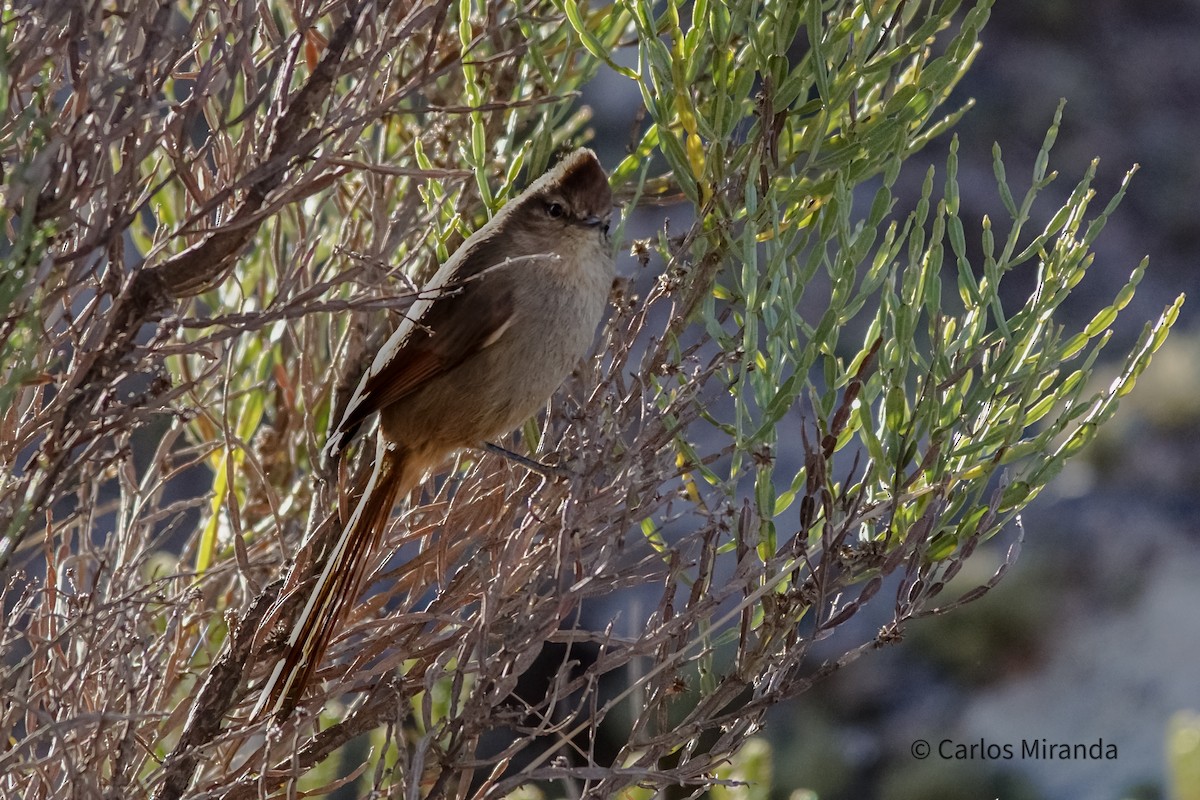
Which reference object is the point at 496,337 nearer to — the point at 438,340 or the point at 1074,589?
the point at 438,340

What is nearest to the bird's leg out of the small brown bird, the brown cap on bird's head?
the small brown bird

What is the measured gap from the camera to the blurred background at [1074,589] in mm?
6168

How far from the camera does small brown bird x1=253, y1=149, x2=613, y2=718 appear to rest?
2020mm

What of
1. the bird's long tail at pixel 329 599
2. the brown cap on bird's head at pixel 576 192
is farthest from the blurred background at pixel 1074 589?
the bird's long tail at pixel 329 599

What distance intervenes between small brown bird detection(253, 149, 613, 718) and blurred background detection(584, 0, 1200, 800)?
3272mm

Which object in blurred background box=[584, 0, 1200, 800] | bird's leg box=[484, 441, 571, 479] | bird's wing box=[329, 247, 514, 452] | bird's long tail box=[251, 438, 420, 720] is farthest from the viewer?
blurred background box=[584, 0, 1200, 800]

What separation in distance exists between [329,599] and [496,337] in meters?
0.57

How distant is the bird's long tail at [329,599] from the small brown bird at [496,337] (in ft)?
0.17

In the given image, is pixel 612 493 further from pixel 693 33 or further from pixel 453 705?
pixel 693 33

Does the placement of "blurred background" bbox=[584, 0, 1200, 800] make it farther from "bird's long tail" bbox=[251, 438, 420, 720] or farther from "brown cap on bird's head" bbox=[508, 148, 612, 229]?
"bird's long tail" bbox=[251, 438, 420, 720]

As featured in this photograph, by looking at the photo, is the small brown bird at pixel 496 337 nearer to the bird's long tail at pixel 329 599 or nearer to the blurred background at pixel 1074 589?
the bird's long tail at pixel 329 599

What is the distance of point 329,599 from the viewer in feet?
5.62

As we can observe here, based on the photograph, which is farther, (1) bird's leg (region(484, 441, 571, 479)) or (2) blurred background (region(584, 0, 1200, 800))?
(2) blurred background (region(584, 0, 1200, 800))

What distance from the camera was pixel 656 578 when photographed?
177 centimetres
